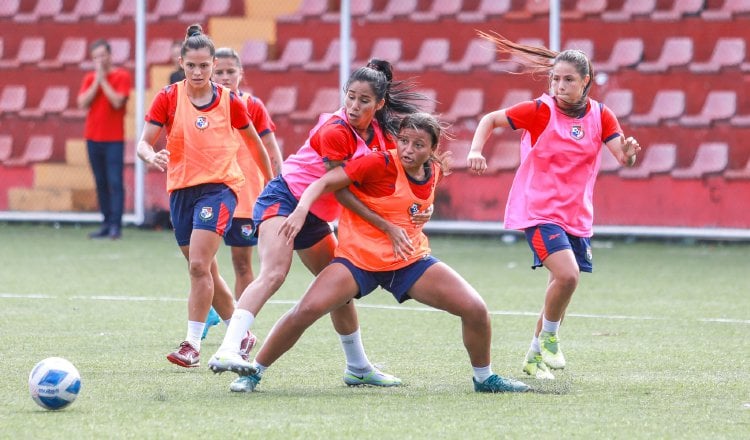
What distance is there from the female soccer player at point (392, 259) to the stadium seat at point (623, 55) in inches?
393

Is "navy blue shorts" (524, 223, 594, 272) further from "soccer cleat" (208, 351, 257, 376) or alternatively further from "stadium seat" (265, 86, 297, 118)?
"stadium seat" (265, 86, 297, 118)

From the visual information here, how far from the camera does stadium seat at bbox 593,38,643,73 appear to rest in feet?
53.2

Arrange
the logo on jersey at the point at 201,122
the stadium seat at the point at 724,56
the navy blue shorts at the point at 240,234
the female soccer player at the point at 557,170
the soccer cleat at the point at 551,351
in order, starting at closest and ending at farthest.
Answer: the soccer cleat at the point at 551,351
the female soccer player at the point at 557,170
the logo on jersey at the point at 201,122
the navy blue shorts at the point at 240,234
the stadium seat at the point at 724,56

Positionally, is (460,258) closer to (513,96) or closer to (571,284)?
(513,96)

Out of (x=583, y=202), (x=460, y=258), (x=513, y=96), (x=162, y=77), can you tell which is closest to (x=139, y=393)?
(x=583, y=202)

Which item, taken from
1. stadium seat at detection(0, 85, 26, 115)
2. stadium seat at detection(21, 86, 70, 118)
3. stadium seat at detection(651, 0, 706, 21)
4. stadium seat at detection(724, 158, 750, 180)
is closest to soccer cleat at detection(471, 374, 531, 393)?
stadium seat at detection(724, 158, 750, 180)

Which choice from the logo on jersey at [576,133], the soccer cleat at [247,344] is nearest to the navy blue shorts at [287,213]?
the soccer cleat at [247,344]

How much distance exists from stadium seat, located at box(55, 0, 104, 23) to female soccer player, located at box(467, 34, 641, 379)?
12275mm

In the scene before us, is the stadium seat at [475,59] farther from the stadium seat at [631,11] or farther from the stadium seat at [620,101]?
the stadium seat at [620,101]

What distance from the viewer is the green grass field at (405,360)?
572 centimetres

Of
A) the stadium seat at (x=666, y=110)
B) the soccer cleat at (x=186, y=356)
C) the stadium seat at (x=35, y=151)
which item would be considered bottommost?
the stadium seat at (x=35, y=151)

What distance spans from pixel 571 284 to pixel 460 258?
6.98 m

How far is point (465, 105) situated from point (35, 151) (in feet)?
19.1

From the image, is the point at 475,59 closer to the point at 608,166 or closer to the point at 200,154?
the point at 608,166
